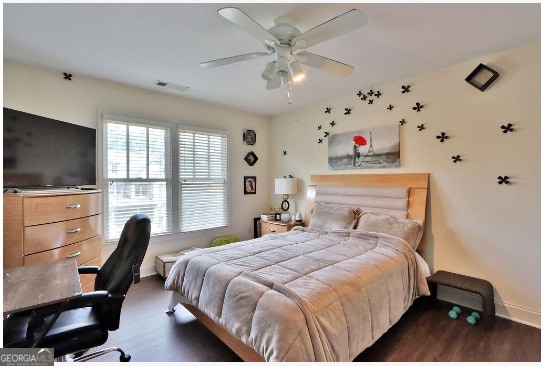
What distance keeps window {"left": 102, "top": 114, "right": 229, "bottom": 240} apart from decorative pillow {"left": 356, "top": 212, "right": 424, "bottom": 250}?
2.30 m

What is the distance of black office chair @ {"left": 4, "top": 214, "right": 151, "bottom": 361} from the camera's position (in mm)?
1297

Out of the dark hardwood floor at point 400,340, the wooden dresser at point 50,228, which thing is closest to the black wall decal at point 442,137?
the dark hardwood floor at point 400,340

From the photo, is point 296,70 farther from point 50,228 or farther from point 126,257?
point 50,228

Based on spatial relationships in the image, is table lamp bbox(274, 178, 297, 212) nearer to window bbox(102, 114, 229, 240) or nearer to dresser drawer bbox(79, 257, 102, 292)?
window bbox(102, 114, 229, 240)

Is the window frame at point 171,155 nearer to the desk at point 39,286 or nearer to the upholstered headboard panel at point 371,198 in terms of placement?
the desk at point 39,286

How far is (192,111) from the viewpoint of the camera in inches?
151

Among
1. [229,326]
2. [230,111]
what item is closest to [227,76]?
[230,111]

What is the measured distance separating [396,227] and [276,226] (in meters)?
1.75

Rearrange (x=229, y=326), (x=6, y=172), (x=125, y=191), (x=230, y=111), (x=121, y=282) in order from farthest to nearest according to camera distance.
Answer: (x=230, y=111) < (x=125, y=191) < (x=6, y=172) < (x=229, y=326) < (x=121, y=282)

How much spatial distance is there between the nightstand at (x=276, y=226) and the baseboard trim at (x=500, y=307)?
6.26ft

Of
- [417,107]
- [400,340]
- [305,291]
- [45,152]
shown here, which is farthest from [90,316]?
[417,107]

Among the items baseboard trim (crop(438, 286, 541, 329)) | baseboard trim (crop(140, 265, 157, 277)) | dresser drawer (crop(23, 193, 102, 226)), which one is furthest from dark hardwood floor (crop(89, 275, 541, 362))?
dresser drawer (crop(23, 193, 102, 226))

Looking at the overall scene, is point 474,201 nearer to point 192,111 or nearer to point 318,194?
point 318,194

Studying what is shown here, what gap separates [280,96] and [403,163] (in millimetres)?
1848
